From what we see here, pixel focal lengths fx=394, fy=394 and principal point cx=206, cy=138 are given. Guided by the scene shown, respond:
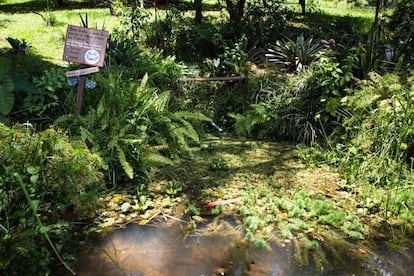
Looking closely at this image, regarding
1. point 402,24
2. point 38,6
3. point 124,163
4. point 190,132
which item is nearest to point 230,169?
point 190,132

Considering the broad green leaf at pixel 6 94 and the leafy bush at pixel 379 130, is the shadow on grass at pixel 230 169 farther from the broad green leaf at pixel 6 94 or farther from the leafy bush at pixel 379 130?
the broad green leaf at pixel 6 94

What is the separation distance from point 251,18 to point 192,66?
2.26m

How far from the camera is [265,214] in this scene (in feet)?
11.7

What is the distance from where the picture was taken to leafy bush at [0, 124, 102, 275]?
241 cm

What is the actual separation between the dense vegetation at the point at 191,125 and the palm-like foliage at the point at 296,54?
21 millimetres

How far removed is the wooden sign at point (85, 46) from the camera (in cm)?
420

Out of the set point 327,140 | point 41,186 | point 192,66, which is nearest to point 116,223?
point 41,186

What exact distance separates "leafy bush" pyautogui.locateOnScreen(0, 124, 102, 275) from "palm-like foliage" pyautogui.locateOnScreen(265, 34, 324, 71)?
426 centimetres

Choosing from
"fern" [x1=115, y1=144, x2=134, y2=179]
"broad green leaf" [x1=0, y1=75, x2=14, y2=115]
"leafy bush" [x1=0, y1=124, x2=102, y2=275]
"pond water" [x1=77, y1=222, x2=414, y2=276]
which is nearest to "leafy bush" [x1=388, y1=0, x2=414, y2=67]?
"pond water" [x1=77, y1=222, x2=414, y2=276]

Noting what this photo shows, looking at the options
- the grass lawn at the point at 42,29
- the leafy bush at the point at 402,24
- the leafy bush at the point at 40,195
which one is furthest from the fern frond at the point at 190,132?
the leafy bush at the point at 402,24

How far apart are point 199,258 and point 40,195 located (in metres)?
1.25

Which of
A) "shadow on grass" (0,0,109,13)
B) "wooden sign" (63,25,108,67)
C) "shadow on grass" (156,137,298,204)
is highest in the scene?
"shadow on grass" (0,0,109,13)

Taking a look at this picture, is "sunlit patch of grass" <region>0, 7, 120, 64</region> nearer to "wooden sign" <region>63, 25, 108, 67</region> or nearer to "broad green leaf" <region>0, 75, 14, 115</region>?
"wooden sign" <region>63, 25, 108, 67</region>

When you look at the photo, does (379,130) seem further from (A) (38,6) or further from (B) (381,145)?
(A) (38,6)
